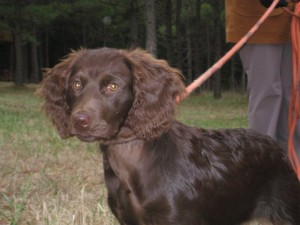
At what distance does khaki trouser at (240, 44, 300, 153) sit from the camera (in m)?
4.03

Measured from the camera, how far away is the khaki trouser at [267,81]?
13.2 ft

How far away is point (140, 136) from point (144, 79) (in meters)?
0.30

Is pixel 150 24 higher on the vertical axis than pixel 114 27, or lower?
lower

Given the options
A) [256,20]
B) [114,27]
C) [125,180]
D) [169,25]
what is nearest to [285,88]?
[256,20]

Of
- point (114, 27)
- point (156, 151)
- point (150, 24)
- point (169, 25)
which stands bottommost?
point (156, 151)

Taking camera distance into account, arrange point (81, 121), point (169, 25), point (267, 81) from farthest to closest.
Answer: point (169, 25)
point (267, 81)
point (81, 121)

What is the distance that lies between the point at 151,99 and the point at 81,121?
48 cm

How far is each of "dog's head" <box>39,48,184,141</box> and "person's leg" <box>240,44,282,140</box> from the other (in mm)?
1211

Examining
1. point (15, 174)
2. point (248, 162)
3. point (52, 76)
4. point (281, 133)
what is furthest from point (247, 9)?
point (15, 174)

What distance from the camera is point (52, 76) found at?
3.10 metres

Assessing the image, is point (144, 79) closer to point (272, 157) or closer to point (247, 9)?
point (272, 157)

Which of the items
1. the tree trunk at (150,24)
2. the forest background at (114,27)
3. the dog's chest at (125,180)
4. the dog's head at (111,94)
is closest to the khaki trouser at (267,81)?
the dog's head at (111,94)

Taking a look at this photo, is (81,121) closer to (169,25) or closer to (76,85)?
(76,85)

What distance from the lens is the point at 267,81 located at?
4043 millimetres
